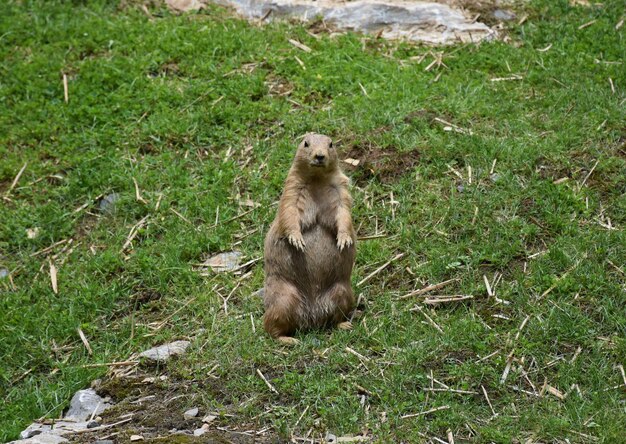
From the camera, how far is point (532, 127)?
9570 mm

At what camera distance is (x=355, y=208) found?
9.02m

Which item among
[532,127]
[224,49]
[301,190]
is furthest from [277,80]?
[301,190]

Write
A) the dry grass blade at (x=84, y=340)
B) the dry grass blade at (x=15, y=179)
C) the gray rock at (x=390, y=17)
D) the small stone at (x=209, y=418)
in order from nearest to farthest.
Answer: the small stone at (x=209, y=418) → the dry grass blade at (x=84, y=340) → the dry grass blade at (x=15, y=179) → the gray rock at (x=390, y=17)

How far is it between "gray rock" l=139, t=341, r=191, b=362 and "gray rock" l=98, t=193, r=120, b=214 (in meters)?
2.37

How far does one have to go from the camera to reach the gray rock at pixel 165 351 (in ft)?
23.8

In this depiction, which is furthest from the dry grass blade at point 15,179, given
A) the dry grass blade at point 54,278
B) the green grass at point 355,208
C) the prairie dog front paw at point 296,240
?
the prairie dog front paw at point 296,240

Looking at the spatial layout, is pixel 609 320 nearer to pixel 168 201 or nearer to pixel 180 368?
pixel 180 368

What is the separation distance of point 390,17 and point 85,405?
22.2ft

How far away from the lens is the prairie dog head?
7.22 meters

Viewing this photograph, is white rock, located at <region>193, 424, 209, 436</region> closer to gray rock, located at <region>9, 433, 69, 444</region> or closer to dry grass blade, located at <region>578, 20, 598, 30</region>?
gray rock, located at <region>9, 433, 69, 444</region>

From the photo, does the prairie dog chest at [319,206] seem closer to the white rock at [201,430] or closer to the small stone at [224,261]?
the small stone at [224,261]

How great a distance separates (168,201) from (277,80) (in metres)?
2.32

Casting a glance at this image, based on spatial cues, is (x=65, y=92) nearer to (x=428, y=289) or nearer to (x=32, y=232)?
(x=32, y=232)

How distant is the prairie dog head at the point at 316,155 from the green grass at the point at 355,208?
1.18 m
